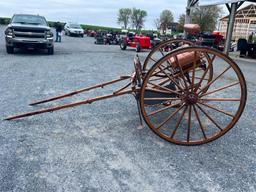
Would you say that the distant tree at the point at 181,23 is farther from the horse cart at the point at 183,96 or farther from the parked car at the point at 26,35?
the horse cart at the point at 183,96

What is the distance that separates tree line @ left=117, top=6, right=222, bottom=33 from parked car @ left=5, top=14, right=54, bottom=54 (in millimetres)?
10774

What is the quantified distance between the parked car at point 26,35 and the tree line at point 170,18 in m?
10.8

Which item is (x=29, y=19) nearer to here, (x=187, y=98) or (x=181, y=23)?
(x=187, y=98)

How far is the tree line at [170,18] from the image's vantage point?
38619mm

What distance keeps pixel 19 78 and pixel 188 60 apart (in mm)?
4779

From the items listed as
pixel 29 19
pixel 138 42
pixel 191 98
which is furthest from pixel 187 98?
pixel 138 42

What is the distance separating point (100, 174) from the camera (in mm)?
2723

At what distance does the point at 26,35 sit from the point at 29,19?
158 centimetres

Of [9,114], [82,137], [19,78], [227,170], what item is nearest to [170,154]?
[227,170]

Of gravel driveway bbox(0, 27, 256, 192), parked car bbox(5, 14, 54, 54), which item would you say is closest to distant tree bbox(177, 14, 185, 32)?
parked car bbox(5, 14, 54, 54)

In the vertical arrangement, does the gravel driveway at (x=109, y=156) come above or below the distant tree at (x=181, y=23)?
below

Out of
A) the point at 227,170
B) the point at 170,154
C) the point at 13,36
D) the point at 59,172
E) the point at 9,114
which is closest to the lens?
the point at 59,172

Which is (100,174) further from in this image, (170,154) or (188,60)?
(188,60)

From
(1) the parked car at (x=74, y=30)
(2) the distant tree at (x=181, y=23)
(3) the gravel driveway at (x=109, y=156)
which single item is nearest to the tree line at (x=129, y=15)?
(2) the distant tree at (x=181, y=23)
